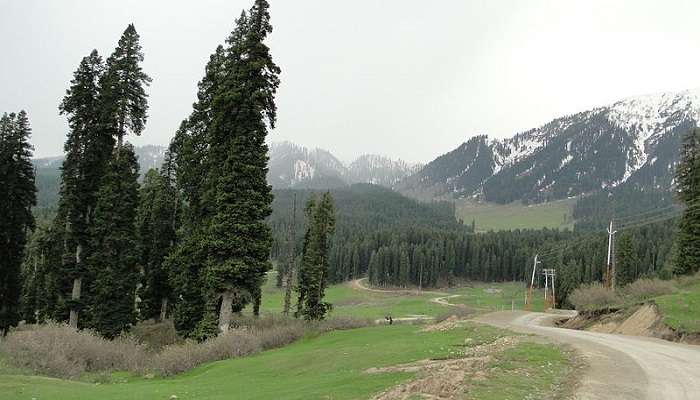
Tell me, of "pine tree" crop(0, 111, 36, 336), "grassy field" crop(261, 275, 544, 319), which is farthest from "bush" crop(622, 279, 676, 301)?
"grassy field" crop(261, 275, 544, 319)

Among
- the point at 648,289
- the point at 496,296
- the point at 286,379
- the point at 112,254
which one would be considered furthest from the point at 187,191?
the point at 496,296

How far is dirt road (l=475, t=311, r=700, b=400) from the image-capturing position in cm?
1363

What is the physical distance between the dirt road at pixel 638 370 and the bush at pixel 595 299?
17.9 meters

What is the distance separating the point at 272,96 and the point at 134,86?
1259 cm

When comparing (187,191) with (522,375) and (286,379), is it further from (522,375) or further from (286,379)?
(522,375)

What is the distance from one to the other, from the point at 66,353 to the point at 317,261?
1084 inches

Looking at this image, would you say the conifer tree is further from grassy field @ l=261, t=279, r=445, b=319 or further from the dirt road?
grassy field @ l=261, t=279, r=445, b=319

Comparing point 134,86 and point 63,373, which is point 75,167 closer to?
point 134,86

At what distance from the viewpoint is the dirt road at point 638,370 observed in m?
13.6

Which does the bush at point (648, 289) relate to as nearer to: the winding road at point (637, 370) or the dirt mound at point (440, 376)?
the winding road at point (637, 370)

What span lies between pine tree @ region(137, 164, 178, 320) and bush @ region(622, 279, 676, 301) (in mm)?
37755

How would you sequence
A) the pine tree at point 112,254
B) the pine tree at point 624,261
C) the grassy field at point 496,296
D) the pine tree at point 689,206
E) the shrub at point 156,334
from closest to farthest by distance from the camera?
the pine tree at point 112,254
the shrub at point 156,334
the pine tree at point 689,206
the pine tree at point 624,261
the grassy field at point 496,296

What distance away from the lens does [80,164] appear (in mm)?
39844

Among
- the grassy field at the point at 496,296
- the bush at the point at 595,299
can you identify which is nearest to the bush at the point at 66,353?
the bush at the point at 595,299
